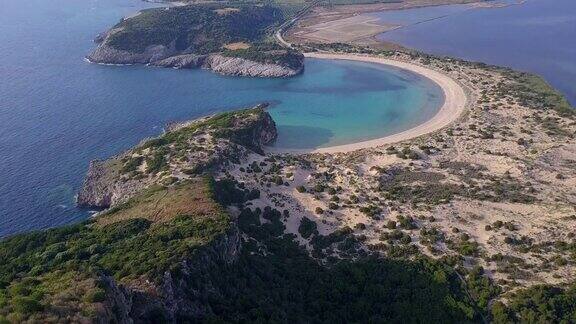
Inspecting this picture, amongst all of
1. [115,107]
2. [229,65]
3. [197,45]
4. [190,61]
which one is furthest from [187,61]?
[115,107]

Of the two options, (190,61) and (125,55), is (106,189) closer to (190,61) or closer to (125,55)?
(190,61)

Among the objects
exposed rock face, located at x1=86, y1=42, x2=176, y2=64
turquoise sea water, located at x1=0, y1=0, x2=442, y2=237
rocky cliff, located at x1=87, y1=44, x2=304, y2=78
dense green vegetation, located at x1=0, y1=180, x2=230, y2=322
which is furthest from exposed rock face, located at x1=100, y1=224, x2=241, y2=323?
exposed rock face, located at x1=86, y1=42, x2=176, y2=64

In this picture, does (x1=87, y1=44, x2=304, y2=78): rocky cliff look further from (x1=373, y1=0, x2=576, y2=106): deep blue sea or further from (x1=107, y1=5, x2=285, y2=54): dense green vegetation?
(x1=373, y1=0, x2=576, y2=106): deep blue sea

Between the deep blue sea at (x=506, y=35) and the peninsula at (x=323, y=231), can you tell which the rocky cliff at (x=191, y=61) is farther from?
the deep blue sea at (x=506, y=35)

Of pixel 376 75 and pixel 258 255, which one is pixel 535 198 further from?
pixel 376 75

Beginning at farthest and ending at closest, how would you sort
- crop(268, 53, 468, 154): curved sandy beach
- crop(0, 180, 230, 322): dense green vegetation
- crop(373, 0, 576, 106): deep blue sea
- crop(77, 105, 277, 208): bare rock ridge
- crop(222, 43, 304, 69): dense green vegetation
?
crop(373, 0, 576, 106): deep blue sea, crop(222, 43, 304, 69): dense green vegetation, crop(268, 53, 468, 154): curved sandy beach, crop(77, 105, 277, 208): bare rock ridge, crop(0, 180, 230, 322): dense green vegetation

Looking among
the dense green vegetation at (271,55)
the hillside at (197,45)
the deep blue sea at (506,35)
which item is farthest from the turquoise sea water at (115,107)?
the deep blue sea at (506,35)

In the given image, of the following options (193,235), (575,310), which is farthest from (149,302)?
(575,310)

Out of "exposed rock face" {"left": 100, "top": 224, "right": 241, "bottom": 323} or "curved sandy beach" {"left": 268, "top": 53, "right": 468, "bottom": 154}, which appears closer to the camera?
"exposed rock face" {"left": 100, "top": 224, "right": 241, "bottom": 323}
